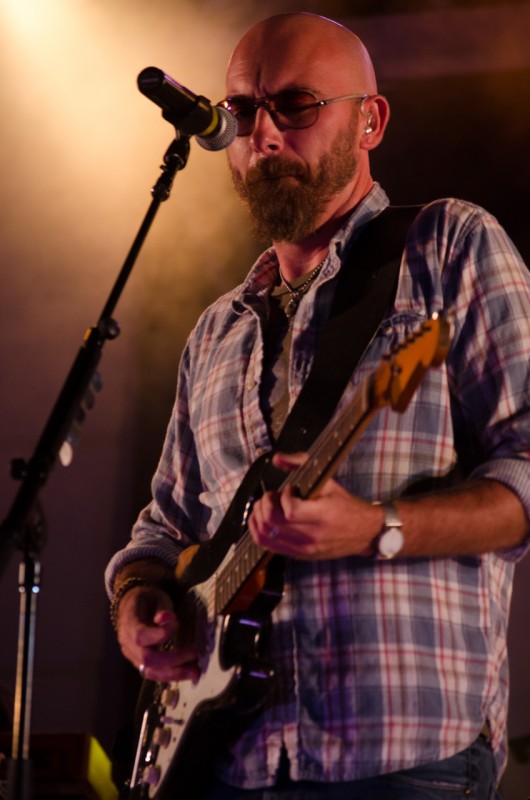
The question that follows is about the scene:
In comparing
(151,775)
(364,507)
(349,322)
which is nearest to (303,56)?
(349,322)

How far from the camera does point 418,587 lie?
5.82 feet

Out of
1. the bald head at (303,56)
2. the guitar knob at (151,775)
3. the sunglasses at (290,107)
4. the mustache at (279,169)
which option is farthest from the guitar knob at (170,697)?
the bald head at (303,56)

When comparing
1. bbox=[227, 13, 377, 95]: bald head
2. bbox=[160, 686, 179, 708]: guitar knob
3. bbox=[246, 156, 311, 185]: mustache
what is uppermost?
bbox=[227, 13, 377, 95]: bald head

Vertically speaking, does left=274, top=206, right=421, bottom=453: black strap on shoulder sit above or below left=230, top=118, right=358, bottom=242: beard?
below

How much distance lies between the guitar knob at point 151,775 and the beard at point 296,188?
1.20m

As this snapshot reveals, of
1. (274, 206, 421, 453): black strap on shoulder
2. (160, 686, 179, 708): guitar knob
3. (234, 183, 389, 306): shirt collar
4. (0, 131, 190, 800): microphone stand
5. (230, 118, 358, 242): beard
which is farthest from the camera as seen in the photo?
(230, 118, 358, 242): beard

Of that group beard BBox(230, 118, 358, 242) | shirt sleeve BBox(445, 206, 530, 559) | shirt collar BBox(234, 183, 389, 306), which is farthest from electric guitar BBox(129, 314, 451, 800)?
beard BBox(230, 118, 358, 242)

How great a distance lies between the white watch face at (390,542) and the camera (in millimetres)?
1637

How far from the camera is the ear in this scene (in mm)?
2455

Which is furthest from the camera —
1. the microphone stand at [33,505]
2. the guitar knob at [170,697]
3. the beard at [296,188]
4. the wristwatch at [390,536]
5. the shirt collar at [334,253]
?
the beard at [296,188]

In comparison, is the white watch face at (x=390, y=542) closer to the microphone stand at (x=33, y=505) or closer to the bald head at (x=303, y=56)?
the microphone stand at (x=33, y=505)

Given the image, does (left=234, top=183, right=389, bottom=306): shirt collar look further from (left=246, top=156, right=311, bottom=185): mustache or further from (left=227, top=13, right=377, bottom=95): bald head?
(left=227, top=13, right=377, bottom=95): bald head

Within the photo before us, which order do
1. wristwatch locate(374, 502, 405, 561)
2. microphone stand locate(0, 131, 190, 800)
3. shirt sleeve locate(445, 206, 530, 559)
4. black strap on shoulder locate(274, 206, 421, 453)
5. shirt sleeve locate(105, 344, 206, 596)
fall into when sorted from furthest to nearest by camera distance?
shirt sleeve locate(105, 344, 206, 596), black strap on shoulder locate(274, 206, 421, 453), shirt sleeve locate(445, 206, 530, 559), wristwatch locate(374, 502, 405, 561), microphone stand locate(0, 131, 190, 800)

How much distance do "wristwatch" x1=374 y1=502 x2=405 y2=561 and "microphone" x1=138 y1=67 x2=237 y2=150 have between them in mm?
797
